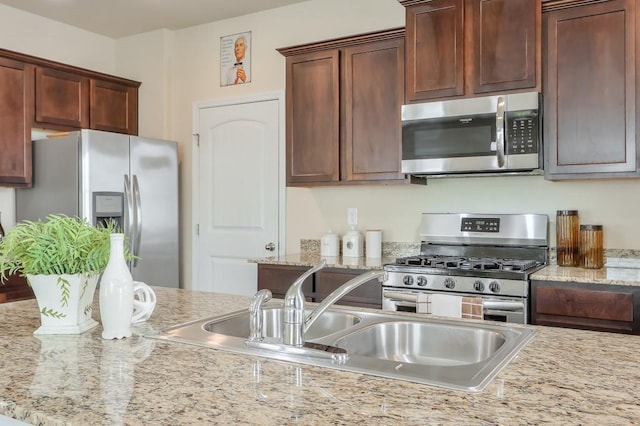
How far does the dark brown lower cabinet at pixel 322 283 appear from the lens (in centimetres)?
317

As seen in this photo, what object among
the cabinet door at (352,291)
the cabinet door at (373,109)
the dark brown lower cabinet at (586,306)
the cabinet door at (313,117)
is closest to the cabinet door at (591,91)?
the dark brown lower cabinet at (586,306)

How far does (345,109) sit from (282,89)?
778 millimetres

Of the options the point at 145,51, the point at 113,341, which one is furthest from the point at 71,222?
the point at 145,51

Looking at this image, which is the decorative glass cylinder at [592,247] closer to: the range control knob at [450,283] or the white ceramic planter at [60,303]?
the range control knob at [450,283]

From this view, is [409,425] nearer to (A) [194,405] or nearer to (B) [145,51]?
(A) [194,405]

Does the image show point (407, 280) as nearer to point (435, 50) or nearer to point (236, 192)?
point (435, 50)

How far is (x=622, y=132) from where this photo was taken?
2795 mm

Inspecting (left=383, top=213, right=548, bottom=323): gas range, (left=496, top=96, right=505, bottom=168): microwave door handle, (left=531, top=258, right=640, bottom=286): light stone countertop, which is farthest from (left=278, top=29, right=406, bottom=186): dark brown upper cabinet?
(left=531, top=258, right=640, bottom=286): light stone countertop

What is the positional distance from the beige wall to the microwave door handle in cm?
42

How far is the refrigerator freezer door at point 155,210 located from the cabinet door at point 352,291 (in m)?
1.52

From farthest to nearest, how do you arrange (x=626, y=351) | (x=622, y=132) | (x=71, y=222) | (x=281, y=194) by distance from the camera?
(x=281, y=194) < (x=622, y=132) < (x=71, y=222) < (x=626, y=351)

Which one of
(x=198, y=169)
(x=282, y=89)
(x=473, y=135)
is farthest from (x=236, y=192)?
(x=473, y=135)

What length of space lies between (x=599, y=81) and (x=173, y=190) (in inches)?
121

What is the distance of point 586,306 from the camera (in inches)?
102
